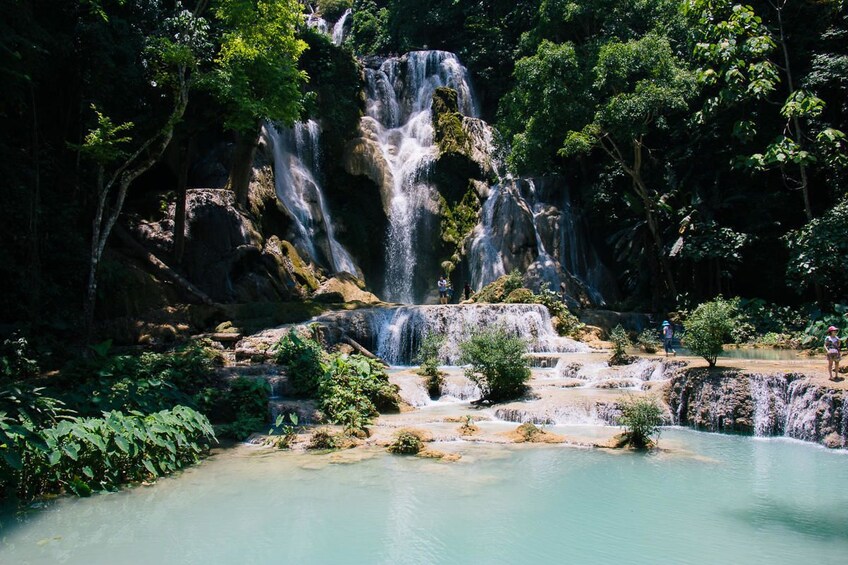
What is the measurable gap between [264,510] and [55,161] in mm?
12827

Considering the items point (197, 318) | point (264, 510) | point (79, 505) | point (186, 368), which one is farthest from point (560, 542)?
point (197, 318)

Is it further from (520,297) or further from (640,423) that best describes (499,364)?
(520,297)

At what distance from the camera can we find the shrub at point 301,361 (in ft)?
40.0

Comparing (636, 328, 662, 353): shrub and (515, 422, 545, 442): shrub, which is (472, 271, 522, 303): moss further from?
(515, 422, 545, 442): shrub

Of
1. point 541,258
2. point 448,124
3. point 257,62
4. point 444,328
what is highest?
point 448,124

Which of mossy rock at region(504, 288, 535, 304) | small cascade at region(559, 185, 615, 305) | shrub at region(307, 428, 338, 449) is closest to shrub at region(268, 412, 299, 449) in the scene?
shrub at region(307, 428, 338, 449)

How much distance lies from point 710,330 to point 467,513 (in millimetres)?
6890

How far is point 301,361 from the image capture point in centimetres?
1260

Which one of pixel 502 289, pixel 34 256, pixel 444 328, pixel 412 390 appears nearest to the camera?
pixel 412 390

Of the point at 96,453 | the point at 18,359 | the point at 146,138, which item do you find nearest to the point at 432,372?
the point at 96,453

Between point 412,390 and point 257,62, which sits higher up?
point 257,62

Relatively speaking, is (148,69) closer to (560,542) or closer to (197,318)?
(197,318)

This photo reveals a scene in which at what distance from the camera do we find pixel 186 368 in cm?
1186

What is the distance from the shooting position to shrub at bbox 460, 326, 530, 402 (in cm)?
1254
